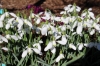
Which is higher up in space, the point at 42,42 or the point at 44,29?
the point at 44,29

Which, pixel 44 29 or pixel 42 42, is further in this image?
pixel 42 42

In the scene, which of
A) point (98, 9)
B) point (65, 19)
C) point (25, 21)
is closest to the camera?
point (25, 21)

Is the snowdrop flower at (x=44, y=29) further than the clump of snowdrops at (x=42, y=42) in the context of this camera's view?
No

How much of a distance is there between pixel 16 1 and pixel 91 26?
10.5ft

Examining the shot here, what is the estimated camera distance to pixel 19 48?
2951 mm

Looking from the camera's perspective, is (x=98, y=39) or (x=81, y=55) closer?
(x=81, y=55)

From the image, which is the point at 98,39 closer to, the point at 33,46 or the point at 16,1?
the point at 33,46

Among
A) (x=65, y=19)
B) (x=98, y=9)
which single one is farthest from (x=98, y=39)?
(x=98, y=9)

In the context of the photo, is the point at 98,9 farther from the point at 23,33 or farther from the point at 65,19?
the point at 23,33

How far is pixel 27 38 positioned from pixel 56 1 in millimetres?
2814

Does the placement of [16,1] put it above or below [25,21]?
above

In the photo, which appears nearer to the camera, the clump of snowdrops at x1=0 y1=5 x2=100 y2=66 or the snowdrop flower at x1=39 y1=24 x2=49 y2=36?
the snowdrop flower at x1=39 y1=24 x2=49 y2=36

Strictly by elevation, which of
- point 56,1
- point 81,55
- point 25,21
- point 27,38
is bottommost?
point 81,55

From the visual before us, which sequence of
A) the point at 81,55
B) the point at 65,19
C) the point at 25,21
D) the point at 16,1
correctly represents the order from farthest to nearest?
the point at 16,1 → the point at 65,19 → the point at 81,55 → the point at 25,21
